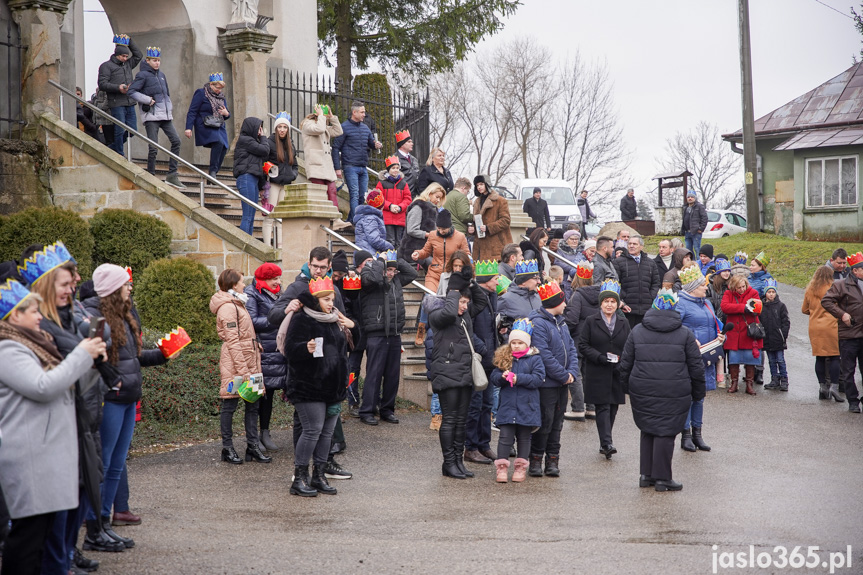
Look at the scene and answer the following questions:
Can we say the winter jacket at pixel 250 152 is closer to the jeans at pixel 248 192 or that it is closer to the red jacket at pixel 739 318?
the jeans at pixel 248 192

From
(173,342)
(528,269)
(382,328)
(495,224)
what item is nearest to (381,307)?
(382,328)

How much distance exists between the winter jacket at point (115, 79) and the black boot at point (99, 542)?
9889 millimetres

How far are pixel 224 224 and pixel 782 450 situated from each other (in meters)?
7.98

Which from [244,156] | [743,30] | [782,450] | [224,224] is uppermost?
[743,30]

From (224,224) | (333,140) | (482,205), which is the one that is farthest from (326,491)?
(333,140)

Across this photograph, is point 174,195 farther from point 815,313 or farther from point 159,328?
point 815,313

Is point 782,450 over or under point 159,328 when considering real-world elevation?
under

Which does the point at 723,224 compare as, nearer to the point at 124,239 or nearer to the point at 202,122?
the point at 202,122

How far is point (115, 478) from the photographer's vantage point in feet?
20.5

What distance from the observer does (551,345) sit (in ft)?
28.2

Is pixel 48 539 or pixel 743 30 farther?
pixel 743 30

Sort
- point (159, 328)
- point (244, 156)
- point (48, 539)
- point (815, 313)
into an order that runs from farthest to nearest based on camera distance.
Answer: point (244, 156) < point (815, 313) < point (159, 328) < point (48, 539)

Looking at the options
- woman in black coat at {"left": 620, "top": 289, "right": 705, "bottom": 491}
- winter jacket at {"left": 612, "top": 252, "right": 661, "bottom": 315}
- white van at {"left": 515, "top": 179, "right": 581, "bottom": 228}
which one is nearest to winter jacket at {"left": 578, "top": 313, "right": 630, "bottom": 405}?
woman in black coat at {"left": 620, "top": 289, "right": 705, "bottom": 491}

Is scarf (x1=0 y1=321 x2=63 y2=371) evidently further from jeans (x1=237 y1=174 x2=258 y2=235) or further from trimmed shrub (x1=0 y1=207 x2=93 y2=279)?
jeans (x1=237 y1=174 x2=258 y2=235)
